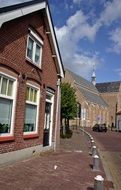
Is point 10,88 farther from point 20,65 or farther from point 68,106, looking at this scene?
point 68,106

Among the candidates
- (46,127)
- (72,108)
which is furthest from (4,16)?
(72,108)

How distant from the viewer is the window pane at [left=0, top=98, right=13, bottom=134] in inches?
422

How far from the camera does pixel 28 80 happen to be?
42.3 ft

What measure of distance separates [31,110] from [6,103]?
2.85m

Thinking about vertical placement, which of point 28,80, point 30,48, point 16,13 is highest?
point 16,13

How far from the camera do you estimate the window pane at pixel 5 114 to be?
10.7m

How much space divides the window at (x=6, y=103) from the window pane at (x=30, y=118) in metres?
1.77

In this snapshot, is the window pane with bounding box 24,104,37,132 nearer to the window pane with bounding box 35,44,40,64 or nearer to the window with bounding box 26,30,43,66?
the window with bounding box 26,30,43,66

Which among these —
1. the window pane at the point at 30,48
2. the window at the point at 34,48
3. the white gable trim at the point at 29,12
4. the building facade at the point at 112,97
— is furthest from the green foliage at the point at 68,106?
the building facade at the point at 112,97

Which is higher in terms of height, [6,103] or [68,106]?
[68,106]

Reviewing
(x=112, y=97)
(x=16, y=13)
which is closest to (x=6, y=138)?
(x=16, y=13)

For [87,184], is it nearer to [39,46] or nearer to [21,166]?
[21,166]

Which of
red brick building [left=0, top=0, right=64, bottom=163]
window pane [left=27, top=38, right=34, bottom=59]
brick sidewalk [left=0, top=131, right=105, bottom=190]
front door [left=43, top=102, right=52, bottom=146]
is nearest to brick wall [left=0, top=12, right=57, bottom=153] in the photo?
red brick building [left=0, top=0, right=64, bottom=163]

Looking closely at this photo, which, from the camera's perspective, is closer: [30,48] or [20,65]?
[20,65]
